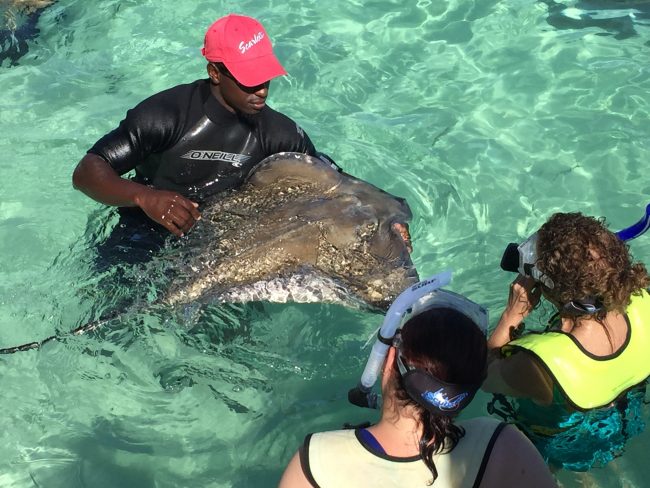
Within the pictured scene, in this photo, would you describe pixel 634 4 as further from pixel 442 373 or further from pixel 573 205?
pixel 442 373

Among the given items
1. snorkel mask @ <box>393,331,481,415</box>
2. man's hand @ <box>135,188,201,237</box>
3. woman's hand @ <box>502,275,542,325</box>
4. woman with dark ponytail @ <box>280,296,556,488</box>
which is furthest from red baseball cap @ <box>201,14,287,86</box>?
snorkel mask @ <box>393,331,481,415</box>

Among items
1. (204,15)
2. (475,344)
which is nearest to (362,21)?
(204,15)

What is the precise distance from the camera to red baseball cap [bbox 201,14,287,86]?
13.3 ft

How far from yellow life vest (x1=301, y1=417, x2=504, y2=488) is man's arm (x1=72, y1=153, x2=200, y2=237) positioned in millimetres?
1895

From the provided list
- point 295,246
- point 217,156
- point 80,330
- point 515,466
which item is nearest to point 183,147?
point 217,156

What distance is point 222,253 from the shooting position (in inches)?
161

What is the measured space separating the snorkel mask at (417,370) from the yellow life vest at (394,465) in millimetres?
159

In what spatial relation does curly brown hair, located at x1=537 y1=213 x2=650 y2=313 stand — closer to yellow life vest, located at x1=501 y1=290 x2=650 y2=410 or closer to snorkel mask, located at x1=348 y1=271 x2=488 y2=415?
yellow life vest, located at x1=501 y1=290 x2=650 y2=410

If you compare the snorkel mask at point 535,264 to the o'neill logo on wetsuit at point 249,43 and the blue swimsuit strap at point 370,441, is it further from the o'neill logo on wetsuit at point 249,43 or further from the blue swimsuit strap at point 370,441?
the o'neill logo on wetsuit at point 249,43

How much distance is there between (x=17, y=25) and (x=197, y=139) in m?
4.85

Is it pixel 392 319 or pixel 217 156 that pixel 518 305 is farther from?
pixel 217 156

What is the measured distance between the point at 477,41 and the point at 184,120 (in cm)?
428

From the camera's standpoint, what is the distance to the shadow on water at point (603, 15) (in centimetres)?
765

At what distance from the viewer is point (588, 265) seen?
112 inches
